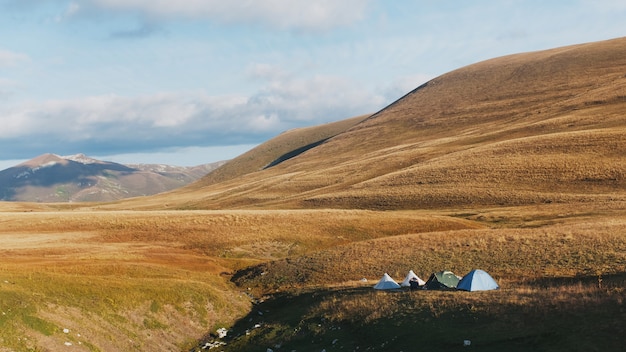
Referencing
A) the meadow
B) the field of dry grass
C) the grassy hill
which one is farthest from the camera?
the field of dry grass

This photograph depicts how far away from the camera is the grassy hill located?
2608 cm

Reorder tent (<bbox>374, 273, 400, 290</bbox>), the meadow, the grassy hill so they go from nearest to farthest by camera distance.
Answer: the meadow, the grassy hill, tent (<bbox>374, 273, 400, 290</bbox>)

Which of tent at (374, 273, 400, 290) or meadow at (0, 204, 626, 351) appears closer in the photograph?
meadow at (0, 204, 626, 351)

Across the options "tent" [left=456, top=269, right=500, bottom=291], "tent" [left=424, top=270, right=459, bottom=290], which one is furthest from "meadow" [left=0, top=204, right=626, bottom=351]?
"tent" [left=424, top=270, right=459, bottom=290]

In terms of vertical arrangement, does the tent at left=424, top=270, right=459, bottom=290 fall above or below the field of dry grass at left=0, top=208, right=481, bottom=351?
below

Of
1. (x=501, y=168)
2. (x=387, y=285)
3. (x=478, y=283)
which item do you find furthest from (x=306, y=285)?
(x=501, y=168)

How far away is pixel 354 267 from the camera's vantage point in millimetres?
47656

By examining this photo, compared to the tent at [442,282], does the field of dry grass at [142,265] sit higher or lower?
higher

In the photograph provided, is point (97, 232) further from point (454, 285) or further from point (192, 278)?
point (454, 285)

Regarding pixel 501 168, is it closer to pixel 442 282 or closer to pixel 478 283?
pixel 442 282

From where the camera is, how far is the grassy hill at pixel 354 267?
2608 centimetres

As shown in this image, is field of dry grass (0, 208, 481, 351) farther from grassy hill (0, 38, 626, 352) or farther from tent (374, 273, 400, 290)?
tent (374, 273, 400, 290)

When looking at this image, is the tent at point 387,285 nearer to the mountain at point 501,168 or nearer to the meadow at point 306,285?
the meadow at point 306,285

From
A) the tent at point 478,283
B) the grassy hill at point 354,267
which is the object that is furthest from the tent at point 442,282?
the grassy hill at point 354,267
